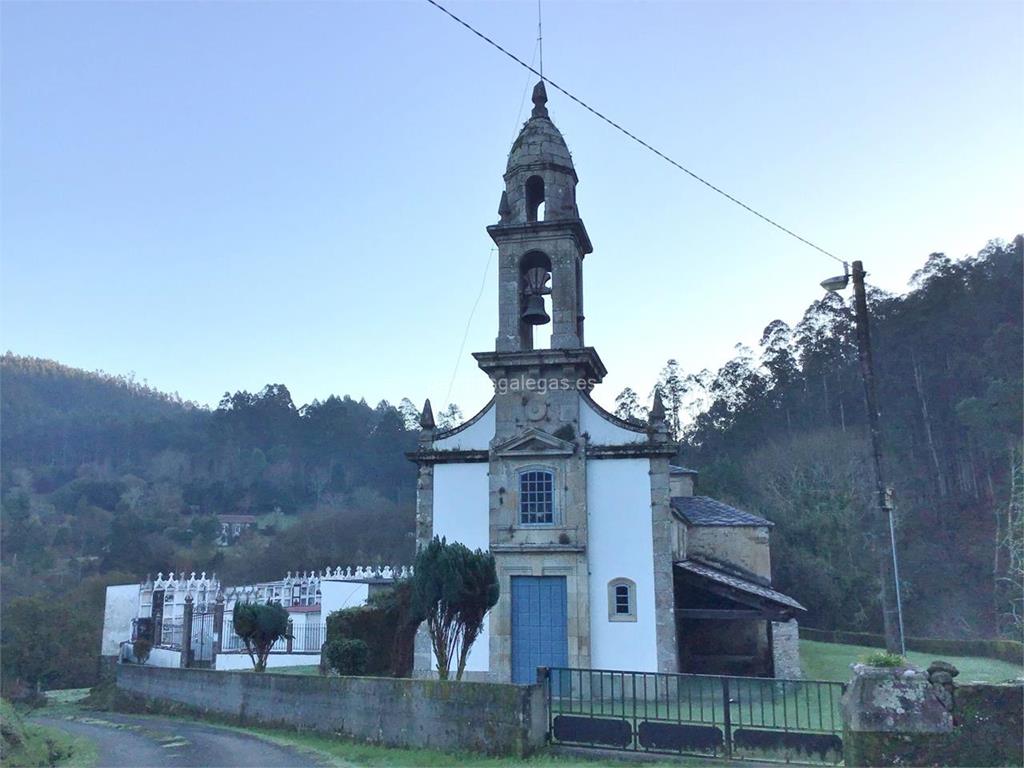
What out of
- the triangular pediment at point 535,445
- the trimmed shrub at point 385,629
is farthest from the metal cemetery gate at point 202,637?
the triangular pediment at point 535,445

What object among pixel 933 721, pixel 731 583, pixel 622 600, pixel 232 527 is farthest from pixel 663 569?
A: pixel 232 527

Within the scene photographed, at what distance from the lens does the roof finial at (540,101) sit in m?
23.3

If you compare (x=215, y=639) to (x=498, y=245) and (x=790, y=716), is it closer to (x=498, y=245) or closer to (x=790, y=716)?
(x=498, y=245)

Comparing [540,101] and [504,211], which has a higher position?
[540,101]

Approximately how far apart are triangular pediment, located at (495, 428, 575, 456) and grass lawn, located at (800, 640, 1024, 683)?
342 inches

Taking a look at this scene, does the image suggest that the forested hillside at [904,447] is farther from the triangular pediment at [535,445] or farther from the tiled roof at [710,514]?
the triangular pediment at [535,445]

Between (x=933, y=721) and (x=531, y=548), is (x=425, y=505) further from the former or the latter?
(x=933, y=721)

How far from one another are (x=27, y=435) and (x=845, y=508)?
10633cm

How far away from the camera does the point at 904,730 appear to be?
7.71 meters

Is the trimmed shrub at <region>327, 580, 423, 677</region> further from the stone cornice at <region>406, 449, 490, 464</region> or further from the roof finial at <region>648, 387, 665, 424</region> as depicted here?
the roof finial at <region>648, 387, 665, 424</region>

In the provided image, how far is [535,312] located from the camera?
21469mm

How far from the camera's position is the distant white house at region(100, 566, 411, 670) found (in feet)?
84.1

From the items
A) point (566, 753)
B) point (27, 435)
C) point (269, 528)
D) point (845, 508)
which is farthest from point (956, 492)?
point (27, 435)

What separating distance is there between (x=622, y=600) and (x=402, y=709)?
774 cm
